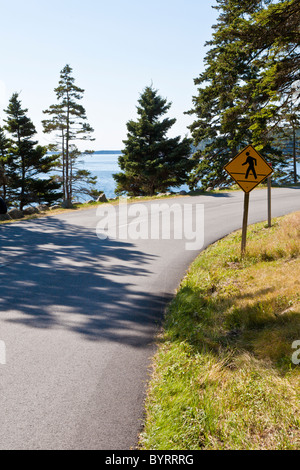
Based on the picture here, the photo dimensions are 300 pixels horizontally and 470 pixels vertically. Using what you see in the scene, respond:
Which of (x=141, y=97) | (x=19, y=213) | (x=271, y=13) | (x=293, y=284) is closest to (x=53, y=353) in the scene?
(x=293, y=284)

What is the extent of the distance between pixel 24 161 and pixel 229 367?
3866 cm

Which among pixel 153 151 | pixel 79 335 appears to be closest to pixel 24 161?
pixel 153 151

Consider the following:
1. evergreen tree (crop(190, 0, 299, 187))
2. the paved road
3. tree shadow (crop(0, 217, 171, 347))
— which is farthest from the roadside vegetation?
evergreen tree (crop(190, 0, 299, 187))

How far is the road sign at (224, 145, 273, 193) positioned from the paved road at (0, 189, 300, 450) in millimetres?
2398

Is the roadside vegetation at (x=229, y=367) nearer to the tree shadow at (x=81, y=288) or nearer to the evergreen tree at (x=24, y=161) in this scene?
the tree shadow at (x=81, y=288)

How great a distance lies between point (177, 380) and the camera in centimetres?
367

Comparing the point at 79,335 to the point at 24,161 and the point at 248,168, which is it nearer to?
the point at 248,168

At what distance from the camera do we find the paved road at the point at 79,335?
300 cm

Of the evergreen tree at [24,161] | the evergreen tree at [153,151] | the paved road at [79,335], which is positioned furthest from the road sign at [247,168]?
the evergreen tree at [24,161]

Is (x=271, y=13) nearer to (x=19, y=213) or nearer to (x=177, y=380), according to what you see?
(x=177, y=380)

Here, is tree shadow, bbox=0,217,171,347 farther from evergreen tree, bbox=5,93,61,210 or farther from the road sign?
evergreen tree, bbox=5,93,61,210

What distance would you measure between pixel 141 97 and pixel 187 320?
107 ft

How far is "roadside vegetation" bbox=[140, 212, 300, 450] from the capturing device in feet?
9.39

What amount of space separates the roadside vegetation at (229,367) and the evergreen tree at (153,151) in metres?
27.9
